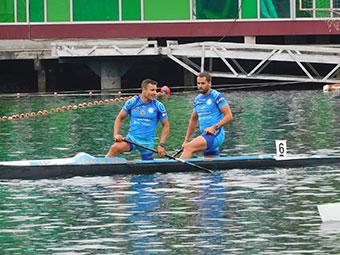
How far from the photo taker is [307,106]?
42094 millimetres

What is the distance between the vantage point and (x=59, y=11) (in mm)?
56062

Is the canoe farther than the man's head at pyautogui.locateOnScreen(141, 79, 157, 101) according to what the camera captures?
No

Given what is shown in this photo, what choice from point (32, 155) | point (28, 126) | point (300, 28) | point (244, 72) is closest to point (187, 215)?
point (32, 155)

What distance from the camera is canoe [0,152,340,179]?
23.6 meters

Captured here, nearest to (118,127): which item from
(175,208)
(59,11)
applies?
(175,208)

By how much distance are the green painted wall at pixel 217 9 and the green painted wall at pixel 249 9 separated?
313mm

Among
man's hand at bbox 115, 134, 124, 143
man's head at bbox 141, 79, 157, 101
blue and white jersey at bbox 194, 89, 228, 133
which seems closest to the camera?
man's hand at bbox 115, 134, 124, 143

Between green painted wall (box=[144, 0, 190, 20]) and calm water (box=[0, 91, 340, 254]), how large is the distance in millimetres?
23881

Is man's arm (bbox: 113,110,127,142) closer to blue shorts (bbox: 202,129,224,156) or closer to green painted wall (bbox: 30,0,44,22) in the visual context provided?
blue shorts (bbox: 202,129,224,156)

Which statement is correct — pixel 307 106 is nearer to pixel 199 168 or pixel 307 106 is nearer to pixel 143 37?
pixel 143 37

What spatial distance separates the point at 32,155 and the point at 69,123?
9303 millimetres

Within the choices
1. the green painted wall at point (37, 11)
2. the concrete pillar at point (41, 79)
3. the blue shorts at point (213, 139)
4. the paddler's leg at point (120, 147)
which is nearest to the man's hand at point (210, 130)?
the blue shorts at point (213, 139)

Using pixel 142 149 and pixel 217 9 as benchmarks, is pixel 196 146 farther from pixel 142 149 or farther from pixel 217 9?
pixel 217 9

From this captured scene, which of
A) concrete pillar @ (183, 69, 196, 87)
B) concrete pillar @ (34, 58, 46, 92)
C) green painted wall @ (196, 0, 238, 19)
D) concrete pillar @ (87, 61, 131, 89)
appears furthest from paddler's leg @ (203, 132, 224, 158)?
green painted wall @ (196, 0, 238, 19)
